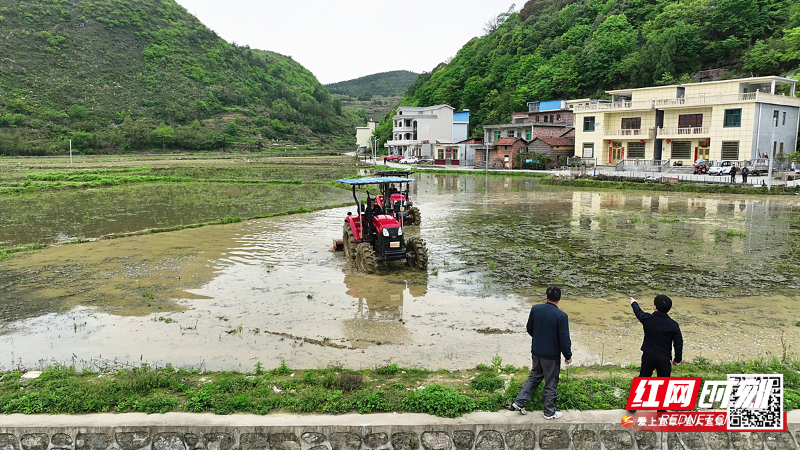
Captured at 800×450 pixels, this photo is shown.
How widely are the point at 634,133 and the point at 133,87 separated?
88.4 metres

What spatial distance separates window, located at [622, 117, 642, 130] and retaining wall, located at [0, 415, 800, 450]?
44.8m

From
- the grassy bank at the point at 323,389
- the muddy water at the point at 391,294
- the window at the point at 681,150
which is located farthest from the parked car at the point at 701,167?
the grassy bank at the point at 323,389

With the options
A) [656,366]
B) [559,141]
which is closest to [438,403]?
[656,366]

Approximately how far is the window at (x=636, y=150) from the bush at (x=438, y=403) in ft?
150

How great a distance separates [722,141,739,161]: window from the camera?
38094 millimetres

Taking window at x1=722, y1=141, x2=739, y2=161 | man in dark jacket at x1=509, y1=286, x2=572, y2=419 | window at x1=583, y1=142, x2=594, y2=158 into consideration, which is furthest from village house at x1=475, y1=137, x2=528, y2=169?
man in dark jacket at x1=509, y1=286, x2=572, y2=419

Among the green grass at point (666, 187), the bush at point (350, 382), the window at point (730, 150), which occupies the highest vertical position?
the window at point (730, 150)

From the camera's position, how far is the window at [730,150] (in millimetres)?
38094

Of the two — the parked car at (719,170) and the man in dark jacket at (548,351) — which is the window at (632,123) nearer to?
the parked car at (719,170)

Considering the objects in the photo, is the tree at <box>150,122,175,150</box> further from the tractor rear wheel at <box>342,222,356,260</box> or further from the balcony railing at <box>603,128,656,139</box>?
the tractor rear wheel at <box>342,222,356,260</box>

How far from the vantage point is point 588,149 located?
49.2 m

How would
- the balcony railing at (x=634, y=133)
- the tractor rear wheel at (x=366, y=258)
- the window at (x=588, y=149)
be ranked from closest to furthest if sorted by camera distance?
the tractor rear wheel at (x=366, y=258), the balcony railing at (x=634, y=133), the window at (x=588, y=149)

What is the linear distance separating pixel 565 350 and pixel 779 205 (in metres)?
24.9

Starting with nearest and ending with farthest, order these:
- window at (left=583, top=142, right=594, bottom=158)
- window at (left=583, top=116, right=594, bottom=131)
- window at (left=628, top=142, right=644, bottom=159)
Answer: window at (left=628, top=142, right=644, bottom=159) → window at (left=583, top=116, right=594, bottom=131) → window at (left=583, top=142, right=594, bottom=158)
